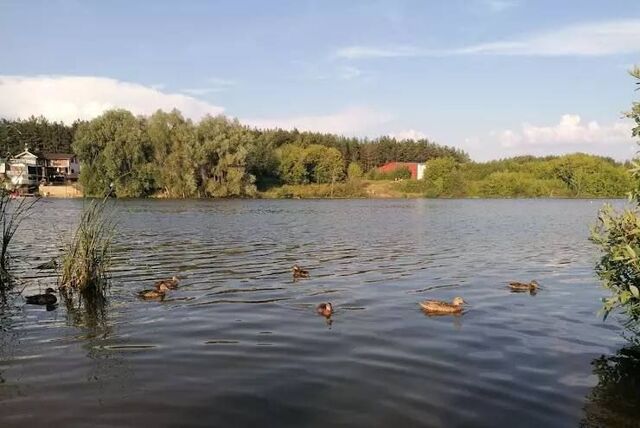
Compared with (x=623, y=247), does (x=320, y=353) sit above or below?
below

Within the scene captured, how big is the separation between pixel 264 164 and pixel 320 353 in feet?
323

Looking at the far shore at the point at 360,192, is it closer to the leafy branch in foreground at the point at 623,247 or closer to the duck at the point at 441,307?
the duck at the point at 441,307

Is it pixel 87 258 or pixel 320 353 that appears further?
pixel 87 258

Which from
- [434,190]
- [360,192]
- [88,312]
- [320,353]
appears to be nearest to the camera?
[320,353]

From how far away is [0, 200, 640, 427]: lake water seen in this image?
25.5 ft

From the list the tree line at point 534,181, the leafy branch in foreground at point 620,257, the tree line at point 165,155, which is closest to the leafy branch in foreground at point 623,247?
the leafy branch in foreground at point 620,257

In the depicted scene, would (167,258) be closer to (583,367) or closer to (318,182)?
(583,367)

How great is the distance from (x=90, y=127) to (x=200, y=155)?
17423 millimetres

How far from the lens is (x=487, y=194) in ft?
367

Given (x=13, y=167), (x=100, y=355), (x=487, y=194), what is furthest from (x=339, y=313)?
(x=487, y=194)

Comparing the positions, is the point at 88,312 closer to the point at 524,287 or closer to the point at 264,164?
the point at 524,287

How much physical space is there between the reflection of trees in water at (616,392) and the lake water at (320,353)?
0.03m

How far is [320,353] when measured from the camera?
10422 mm

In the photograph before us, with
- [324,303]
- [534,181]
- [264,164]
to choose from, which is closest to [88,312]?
[324,303]
